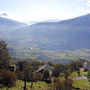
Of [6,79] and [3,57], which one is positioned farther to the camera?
[3,57]

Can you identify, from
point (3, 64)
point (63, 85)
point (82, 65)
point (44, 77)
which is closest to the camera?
point (63, 85)

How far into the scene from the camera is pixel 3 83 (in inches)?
747

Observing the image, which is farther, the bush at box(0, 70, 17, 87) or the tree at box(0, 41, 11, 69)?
the tree at box(0, 41, 11, 69)

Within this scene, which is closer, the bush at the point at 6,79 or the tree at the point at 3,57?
the bush at the point at 6,79

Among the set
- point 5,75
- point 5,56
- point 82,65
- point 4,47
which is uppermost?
point 4,47

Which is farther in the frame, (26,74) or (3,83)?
(26,74)

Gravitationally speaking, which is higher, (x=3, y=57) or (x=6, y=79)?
(x=3, y=57)

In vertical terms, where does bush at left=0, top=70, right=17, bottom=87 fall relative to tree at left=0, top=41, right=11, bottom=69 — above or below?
below

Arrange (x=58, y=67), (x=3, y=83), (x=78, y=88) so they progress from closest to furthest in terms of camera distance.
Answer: (x=78, y=88), (x=3, y=83), (x=58, y=67)

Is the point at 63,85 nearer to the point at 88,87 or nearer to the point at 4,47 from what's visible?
the point at 88,87

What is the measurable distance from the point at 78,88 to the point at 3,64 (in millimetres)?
16927

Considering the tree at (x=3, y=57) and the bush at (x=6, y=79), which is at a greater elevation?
the tree at (x=3, y=57)

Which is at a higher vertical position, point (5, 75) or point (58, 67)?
point (5, 75)

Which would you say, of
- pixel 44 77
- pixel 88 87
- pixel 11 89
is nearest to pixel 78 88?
pixel 88 87
